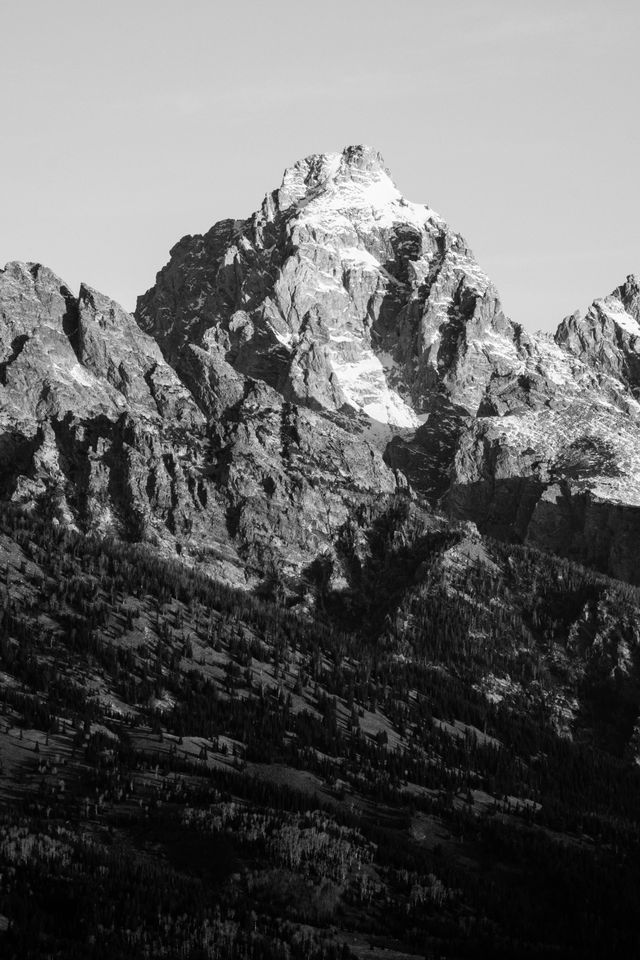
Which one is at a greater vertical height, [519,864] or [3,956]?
[519,864]

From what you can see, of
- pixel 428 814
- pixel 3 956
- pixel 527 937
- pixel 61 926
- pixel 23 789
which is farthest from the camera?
pixel 428 814

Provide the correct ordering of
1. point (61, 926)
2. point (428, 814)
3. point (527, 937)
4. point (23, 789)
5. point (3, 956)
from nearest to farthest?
1. point (3, 956)
2. point (61, 926)
3. point (527, 937)
4. point (23, 789)
5. point (428, 814)

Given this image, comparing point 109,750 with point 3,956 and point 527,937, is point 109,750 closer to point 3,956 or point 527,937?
point 527,937

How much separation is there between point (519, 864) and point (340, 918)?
160 feet

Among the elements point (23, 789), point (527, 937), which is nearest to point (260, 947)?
point (527, 937)

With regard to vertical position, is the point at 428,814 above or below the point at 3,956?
above

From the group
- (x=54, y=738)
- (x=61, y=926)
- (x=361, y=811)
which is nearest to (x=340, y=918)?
(x=61, y=926)

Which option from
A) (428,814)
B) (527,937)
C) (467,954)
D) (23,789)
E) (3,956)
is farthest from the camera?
(428,814)

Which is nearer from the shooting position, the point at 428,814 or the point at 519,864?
the point at 519,864

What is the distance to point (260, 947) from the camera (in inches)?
4852

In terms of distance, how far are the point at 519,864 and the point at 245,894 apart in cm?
5512

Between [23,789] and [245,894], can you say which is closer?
[245,894]

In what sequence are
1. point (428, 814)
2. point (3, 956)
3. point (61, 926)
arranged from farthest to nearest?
point (428, 814)
point (61, 926)
point (3, 956)

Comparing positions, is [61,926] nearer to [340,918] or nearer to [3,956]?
[3,956]
